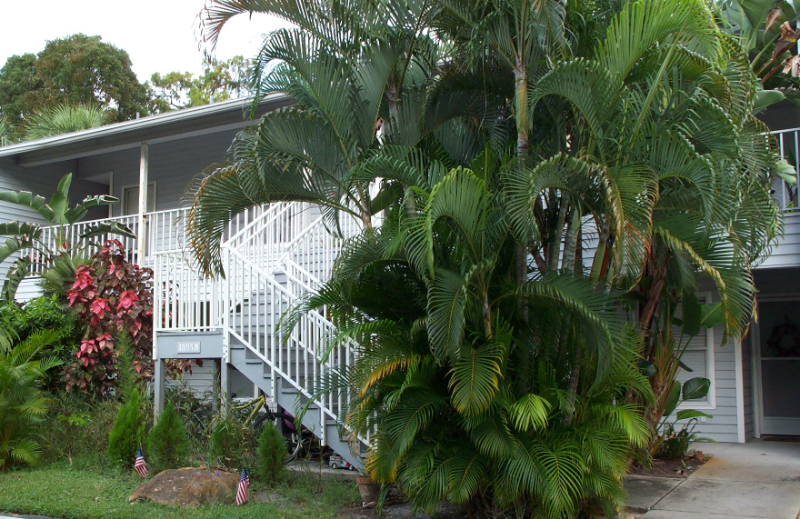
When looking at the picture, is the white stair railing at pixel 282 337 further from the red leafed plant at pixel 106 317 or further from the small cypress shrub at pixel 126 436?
the red leafed plant at pixel 106 317

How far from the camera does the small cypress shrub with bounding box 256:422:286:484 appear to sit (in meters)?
8.16

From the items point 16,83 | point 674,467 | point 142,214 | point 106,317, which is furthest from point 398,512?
point 16,83

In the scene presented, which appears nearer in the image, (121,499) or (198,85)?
(121,499)

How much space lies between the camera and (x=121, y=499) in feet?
25.4

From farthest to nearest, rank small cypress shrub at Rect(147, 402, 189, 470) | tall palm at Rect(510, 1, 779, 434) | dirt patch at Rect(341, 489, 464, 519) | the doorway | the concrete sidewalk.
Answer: the doorway → small cypress shrub at Rect(147, 402, 189, 470) → dirt patch at Rect(341, 489, 464, 519) → the concrete sidewalk → tall palm at Rect(510, 1, 779, 434)

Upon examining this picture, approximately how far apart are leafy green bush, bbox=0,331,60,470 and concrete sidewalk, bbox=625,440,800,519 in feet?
24.6

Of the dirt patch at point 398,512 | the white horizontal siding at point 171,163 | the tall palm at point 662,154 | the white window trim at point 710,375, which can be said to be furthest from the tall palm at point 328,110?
the white horizontal siding at point 171,163

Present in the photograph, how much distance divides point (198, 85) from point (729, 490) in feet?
102

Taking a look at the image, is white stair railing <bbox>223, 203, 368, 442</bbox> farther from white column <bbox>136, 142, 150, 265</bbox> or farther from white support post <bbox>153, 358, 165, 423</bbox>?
white column <bbox>136, 142, 150, 265</bbox>

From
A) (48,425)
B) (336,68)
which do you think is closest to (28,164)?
(48,425)

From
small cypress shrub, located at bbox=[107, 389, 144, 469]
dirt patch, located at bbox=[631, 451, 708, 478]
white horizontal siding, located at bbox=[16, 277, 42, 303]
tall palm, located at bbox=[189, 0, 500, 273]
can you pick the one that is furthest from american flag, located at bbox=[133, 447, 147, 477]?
white horizontal siding, located at bbox=[16, 277, 42, 303]

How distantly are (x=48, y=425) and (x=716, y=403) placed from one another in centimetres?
967

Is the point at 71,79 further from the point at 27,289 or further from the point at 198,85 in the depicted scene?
the point at 27,289

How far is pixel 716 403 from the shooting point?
1067 centimetres
